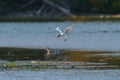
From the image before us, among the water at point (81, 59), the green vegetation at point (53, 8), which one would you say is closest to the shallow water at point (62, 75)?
the water at point (81, 59)

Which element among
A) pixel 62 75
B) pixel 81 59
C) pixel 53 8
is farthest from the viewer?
pixel 53 8

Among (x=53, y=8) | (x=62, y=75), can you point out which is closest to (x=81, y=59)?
(x=62, y=75)

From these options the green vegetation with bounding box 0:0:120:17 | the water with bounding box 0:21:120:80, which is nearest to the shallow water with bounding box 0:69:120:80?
the water with bounding box 0:21:120:80

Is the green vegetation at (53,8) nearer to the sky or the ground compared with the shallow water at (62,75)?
A: nearer to the sky

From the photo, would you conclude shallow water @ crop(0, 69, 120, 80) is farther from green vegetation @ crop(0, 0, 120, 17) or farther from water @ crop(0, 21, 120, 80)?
green vegetation @ crop(0, 0, 120, 17)

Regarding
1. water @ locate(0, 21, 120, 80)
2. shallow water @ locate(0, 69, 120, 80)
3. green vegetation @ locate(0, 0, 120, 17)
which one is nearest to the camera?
shallow water @ locate(0, 69, 120, 80)

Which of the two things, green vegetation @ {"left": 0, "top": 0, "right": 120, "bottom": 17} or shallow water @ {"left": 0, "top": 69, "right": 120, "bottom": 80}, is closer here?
shallow water @ {"left": 0, "top": 69, "right": 120, "bottom": 80}

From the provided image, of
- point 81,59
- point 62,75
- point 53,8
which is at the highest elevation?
point 53,8

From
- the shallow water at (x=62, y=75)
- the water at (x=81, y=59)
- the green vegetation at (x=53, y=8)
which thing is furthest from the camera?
the green vegetation at (x=53, y=8)

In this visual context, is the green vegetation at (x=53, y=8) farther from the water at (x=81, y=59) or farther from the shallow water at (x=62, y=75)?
the shallow water at (x=62, y=75)

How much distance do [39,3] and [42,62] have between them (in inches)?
2320

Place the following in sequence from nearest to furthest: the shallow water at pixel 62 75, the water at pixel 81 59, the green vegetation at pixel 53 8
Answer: the shallow water at pixel 62 75 → the water at pixel 81 59 → the green vegetation at pixel 53 8

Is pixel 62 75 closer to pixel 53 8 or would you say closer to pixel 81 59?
pixel 81 59

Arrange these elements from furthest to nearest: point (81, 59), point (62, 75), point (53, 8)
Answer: point (53, 8), point (81, 59), point (62, 75)
